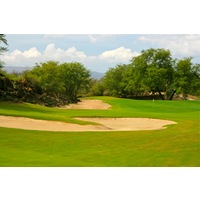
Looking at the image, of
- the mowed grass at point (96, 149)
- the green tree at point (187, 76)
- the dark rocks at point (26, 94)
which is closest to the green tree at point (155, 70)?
the green tree at point (187, 76)

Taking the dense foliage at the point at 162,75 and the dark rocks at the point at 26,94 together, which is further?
the dense foliage at the point at 162,75

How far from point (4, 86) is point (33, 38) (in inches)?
465

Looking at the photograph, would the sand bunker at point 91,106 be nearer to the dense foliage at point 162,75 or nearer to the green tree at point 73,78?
the green tree at point 73,78

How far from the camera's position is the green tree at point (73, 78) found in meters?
39.1

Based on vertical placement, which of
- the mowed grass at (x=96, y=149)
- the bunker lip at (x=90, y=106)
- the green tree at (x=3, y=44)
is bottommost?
the bunker lip at (x=90, y=106)

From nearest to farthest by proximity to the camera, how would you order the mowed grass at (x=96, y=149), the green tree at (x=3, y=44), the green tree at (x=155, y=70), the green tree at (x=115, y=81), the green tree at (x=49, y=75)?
1. the mowed grass at (x=96, y=149)
2. the green tree at (x=3, y=44)
3. the green tree at (x=49, y=75)
4. the green tree at (x=155, y=70)
5. the green tree at (x=115, y=81)

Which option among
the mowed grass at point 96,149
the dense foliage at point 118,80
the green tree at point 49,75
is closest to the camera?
the mowed grass at point 96,149

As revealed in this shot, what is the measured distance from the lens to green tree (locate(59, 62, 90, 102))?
39.1m

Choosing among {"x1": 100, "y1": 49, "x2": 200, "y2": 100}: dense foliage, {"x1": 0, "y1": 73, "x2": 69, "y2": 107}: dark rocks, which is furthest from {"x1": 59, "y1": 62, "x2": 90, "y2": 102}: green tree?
{"x1": 100, "y1": 49, "x2": 200, "y2": 100}: dense foliage

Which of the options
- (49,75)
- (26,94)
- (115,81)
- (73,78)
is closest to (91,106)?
(49,75)

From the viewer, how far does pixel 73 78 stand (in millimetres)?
41188

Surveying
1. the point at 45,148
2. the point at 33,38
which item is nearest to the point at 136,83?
the point at 33,38

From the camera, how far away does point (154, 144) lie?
10.3 meters
